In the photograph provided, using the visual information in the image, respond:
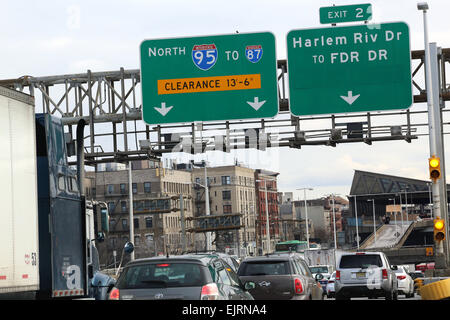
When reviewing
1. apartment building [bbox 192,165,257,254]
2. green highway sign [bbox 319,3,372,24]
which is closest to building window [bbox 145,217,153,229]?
apartment building [bbox 192,165,257,254]

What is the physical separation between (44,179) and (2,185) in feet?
8.03

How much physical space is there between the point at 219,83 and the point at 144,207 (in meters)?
99.6

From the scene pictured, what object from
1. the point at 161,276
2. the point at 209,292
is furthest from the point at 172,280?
the point at 209,292

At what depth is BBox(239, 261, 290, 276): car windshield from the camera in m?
21.5

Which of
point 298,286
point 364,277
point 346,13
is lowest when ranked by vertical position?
point 364,277

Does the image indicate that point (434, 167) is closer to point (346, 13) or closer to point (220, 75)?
point (346, 13)

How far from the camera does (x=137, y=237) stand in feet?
433

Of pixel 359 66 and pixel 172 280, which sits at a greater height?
pixel 359 66

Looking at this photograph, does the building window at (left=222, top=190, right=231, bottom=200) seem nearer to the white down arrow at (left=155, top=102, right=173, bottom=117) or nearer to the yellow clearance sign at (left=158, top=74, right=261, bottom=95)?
the white down arrow at (left=155, top=102, right=173, bottom=117)

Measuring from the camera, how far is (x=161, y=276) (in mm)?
13508

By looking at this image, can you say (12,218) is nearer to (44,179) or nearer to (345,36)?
(44,179)

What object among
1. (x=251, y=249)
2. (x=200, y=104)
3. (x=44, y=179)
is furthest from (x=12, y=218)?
(x=251, y=249)

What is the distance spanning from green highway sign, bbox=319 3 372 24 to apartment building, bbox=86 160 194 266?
94.4m

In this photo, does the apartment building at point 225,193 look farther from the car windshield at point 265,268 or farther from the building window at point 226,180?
the car windshield at point 265,268
